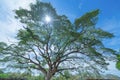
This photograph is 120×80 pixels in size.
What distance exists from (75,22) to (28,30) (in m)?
5.52

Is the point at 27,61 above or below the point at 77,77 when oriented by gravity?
above

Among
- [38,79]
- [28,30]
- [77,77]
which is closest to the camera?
[28,30]

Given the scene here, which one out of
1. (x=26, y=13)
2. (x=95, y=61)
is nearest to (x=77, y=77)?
(x=95, y=61)

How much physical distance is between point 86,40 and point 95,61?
2923mm

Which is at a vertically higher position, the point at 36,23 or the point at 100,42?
the point at 36,23

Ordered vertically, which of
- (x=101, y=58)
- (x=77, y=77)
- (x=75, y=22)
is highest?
(x=75, y=22)

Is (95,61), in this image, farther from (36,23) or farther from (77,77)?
(36,23)

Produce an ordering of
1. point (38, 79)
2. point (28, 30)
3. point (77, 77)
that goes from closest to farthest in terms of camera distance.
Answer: point (28, 30) < point (77, 77) < point (38, 79)

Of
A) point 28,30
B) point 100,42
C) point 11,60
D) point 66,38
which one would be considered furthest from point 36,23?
point 100,42

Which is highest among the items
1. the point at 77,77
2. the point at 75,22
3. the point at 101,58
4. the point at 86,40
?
the point at 75,22

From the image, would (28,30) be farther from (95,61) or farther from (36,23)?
(95,61)

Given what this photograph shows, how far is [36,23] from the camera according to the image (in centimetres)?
2589

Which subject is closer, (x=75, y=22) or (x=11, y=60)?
(x=75, y=22)

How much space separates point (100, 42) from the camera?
24.9m
